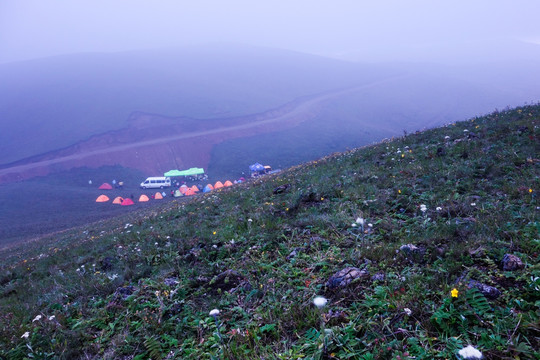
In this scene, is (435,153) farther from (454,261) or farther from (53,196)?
(53,196)

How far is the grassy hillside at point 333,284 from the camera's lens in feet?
9.62

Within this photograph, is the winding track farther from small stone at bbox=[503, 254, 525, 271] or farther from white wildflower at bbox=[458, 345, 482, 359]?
white wildflower at bbox=[458, 345, 482, 359]

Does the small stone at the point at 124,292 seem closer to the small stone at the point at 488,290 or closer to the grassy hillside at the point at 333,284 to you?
the grassy hillside at the point at 333,284

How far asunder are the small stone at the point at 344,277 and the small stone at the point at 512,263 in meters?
1.59

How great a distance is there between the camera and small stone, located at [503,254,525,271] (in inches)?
134

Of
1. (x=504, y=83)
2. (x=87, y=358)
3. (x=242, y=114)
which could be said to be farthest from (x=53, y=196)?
(x=504, y=83)

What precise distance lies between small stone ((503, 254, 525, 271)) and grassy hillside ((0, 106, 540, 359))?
2cm

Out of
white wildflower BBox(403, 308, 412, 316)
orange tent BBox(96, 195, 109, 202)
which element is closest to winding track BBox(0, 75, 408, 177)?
orange tent BBox(96, 195, 109, 202)

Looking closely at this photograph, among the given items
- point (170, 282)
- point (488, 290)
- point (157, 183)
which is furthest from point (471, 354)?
point (157, 183)

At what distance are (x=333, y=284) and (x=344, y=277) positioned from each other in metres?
0.18

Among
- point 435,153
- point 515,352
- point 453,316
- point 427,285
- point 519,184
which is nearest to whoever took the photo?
point 515,352

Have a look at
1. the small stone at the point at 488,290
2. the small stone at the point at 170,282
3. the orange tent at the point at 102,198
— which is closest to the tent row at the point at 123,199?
the orange tent at the point at 102,198

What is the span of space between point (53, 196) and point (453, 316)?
190ft

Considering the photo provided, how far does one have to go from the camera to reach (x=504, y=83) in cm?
13938
